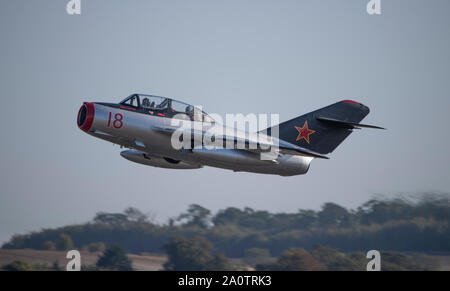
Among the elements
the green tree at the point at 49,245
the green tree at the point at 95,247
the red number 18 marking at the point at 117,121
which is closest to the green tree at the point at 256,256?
Answer: the green tree at the point at 95,247

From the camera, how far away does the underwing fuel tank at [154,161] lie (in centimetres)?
2628

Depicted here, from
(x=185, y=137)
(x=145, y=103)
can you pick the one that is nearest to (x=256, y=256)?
(x=185, y=137)

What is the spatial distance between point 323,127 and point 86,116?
31.9 feet

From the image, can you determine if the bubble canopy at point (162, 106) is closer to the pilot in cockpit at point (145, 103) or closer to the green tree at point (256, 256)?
the pilot in cockpit at point (145, 103)

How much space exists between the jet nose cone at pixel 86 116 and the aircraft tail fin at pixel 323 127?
7433 mm

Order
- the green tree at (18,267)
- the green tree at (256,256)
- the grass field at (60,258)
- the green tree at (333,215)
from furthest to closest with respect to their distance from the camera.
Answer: the green tree at (333,215) < the green tree at (256,256) < the grass field at (60,258) < the green tree at (18,267)

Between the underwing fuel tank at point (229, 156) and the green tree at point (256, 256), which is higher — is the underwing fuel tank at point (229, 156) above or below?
above

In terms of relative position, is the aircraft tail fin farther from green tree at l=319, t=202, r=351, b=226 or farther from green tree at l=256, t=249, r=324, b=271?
green tree at l=319, t=202, r=351, b=226

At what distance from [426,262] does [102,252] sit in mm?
14392

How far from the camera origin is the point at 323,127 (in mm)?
26109

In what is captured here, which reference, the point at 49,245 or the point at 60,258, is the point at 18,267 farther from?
the point at 49,245

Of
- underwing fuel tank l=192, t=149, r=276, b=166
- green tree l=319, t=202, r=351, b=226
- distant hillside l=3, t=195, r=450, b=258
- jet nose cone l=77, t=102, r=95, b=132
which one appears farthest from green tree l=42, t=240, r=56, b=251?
green tree l=319, t=202, r=351, b=226

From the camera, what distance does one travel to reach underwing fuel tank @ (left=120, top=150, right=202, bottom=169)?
2628cm

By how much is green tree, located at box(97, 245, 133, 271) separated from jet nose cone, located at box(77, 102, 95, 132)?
689cm
